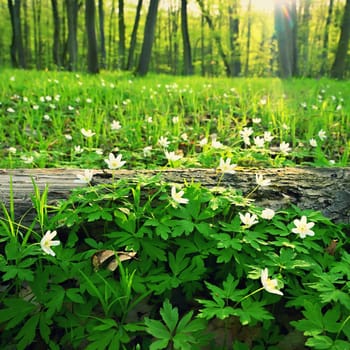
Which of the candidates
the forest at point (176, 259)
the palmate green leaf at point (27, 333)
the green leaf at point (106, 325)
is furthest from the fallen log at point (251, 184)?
the green leaf at point (106, 325)

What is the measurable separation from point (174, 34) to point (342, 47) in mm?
20934

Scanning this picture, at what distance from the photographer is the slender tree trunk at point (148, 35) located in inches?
348

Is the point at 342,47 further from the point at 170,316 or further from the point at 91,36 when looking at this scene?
the point at 170,316

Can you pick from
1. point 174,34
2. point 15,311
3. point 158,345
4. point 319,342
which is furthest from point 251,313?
point 174,34

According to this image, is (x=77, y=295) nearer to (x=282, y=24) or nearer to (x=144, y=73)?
(x=144, y=73)

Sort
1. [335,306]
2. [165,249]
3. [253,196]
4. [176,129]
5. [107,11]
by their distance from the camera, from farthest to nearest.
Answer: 1. [107,11]
2. [176,129]
3. [253,196]
4. [165,249]
5. [335,306]

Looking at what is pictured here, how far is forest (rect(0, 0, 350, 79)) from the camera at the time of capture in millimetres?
9914

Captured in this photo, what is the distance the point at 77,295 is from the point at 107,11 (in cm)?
3125

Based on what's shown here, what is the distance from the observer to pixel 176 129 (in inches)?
128

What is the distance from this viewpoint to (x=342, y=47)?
35.2ft

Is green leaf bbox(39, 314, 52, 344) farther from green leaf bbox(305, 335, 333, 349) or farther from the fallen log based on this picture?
green leaf bbox(305, 335, 333, 349)

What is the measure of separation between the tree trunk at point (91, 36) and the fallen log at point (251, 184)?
7.99 meters

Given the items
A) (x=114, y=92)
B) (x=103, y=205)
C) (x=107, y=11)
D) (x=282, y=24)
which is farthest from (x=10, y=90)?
(x=107, y=11)

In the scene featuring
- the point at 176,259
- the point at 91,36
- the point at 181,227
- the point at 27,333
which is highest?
the point at 91,36
